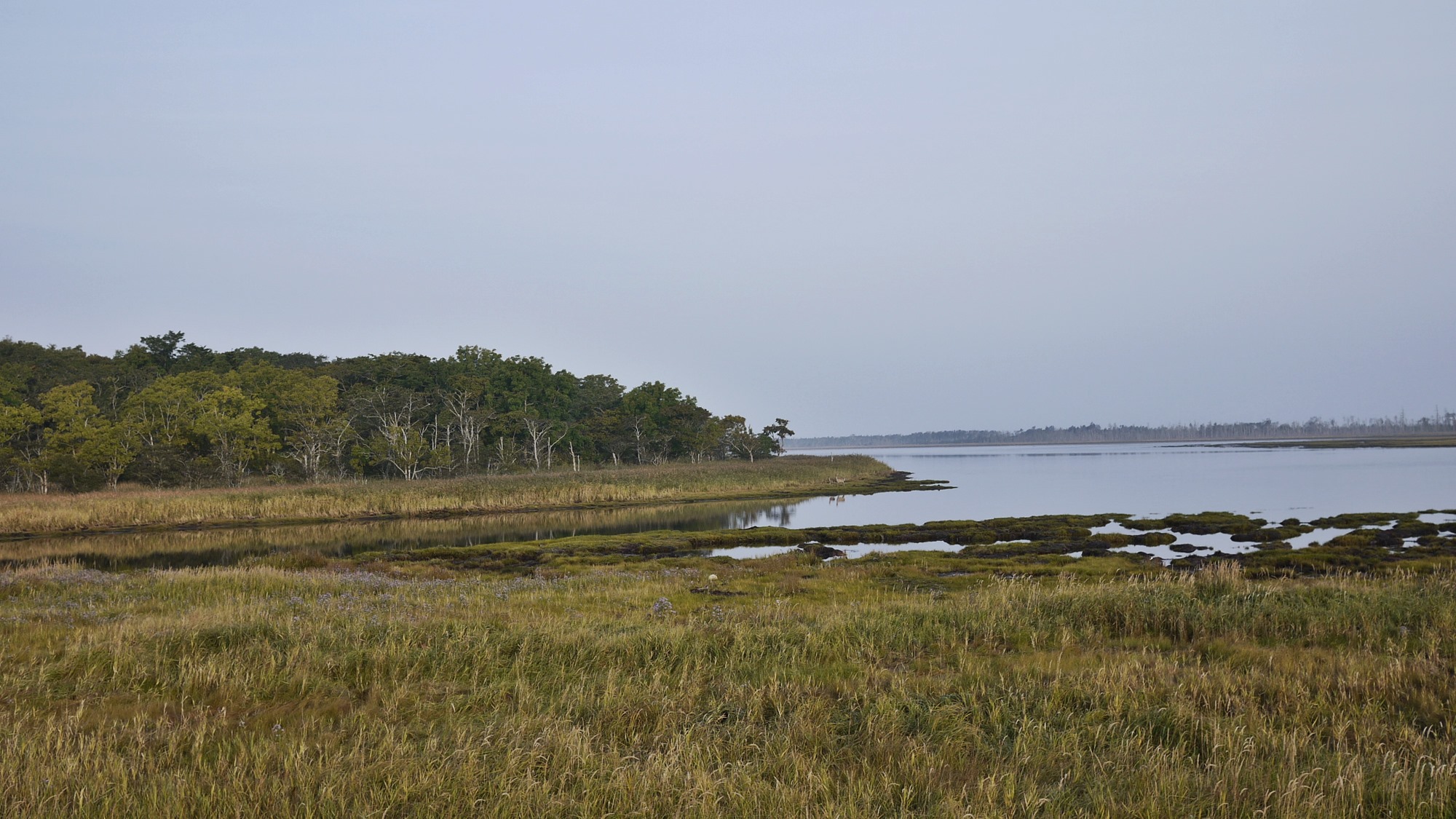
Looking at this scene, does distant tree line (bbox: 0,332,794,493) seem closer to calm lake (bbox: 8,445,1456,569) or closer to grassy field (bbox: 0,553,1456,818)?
calm lake (bbox: 8,445,1456,569)

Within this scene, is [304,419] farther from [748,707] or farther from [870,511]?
[748,707]

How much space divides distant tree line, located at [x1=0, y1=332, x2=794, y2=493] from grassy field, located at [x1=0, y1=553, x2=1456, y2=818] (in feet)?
188

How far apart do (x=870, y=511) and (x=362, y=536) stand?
1263 inches

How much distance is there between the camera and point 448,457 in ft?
239

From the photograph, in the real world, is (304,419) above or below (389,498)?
above

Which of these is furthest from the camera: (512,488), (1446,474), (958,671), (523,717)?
(1446,474)

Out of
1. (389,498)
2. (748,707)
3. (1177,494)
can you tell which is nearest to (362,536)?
(389,498)

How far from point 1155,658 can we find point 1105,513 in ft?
133

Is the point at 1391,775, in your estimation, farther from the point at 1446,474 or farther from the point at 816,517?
the point at 1446,474

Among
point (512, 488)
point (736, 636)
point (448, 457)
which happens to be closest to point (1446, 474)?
point (512, 488)

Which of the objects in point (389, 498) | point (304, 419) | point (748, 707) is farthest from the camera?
point (304, 419)

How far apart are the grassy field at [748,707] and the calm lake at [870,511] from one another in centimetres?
1965

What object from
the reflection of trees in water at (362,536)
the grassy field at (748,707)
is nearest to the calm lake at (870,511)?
the reflection of trees in water at (362,536)

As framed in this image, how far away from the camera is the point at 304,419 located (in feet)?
237
